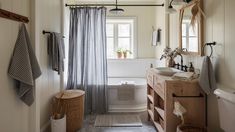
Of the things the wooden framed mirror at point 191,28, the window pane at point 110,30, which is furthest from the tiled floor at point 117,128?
the window pane at point 110,30

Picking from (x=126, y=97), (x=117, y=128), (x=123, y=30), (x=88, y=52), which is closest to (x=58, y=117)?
(x=117, y=128)

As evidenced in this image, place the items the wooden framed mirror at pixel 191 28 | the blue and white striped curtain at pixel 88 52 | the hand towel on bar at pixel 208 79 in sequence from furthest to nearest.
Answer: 1. the blue and white striped curtain at pixel 88 52
2. the wooden framed mirror at pixel 191 28
3. the hand towel on bar at pixel 208 79

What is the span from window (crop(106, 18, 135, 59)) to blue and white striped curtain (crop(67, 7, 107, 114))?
1165mm

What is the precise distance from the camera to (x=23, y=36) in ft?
6.96

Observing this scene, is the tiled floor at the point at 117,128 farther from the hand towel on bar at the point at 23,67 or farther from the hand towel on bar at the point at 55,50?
the hand towel on bar at the point at 23,67

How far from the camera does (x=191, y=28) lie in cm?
292

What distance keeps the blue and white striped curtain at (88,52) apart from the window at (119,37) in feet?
3.82

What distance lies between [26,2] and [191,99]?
7.05 feet

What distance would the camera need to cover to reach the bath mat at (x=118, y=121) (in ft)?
11.7

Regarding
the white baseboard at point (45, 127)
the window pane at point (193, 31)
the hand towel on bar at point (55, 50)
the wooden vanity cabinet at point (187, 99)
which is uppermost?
the window pane at point (193, 31)

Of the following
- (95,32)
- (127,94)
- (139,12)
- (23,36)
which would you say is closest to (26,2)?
(23,36)

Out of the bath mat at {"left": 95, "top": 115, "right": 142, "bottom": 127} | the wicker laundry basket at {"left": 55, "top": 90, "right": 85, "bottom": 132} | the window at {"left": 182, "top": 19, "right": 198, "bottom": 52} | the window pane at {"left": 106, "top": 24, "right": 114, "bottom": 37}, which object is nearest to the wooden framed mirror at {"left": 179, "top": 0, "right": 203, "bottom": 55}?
the window at {"left": 182, "top": 19, "right": 198, "bottom": 52}

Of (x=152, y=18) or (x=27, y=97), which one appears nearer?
(x=27, y=97)

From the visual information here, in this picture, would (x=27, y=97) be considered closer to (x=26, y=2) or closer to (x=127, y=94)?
(x=26, y=2)
